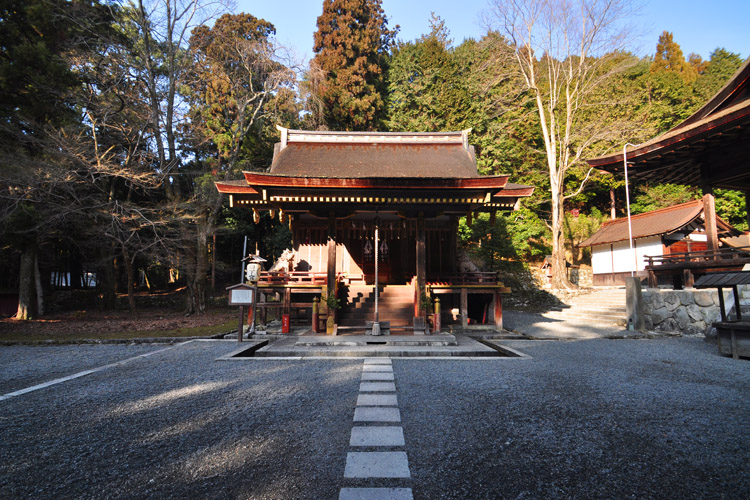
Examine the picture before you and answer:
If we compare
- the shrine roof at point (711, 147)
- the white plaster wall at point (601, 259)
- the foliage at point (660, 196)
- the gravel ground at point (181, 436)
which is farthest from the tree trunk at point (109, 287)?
the foliage at point (660, 196)

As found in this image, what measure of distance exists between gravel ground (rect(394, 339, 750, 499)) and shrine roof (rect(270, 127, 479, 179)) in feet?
20.5

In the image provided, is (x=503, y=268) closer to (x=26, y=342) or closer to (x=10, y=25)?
(x=26, y=342)

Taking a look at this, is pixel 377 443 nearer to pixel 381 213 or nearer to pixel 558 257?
pixel 381 213

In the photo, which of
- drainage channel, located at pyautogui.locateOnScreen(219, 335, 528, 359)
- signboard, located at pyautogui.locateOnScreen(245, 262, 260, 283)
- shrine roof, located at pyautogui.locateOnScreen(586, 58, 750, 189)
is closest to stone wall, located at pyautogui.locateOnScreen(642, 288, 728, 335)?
shrine roof, located at pyautogui.locateOnScreen(586, 58, 750, 189)

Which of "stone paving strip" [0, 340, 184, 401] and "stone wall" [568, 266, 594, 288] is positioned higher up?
"stone wall" [568, 266, 594, 288]

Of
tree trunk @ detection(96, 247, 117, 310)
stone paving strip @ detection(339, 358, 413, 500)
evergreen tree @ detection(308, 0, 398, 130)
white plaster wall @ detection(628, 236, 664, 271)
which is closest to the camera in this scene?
stone paving strip @ detection(339, 358, 413, 500)

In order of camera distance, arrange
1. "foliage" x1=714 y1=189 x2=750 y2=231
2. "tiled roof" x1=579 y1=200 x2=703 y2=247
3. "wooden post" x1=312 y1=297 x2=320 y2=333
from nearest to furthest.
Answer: "wooden post" x1=312 y1=297 x2=320 y2=333
"tiled roof" x1=579 y1=200 x2=703 y2=247
"foliage" x1=714 y1=189 x2=750 y2=231

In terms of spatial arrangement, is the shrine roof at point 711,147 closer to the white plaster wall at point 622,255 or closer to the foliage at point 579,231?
the white plaster wall at point 622,255

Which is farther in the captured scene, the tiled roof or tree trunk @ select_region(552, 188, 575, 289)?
tree trunk @ select_region(552, 188, 575, 289)

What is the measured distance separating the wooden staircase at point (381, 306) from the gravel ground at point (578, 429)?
3.86 meters

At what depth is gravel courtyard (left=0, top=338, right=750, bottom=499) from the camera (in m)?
2.26

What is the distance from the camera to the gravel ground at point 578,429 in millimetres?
2242

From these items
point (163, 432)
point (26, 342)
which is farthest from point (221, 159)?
point (163, 432)

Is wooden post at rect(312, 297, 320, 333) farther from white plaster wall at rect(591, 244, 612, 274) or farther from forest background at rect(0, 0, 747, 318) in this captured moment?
white plaster wall at rect(591, 244, 612, 274)
